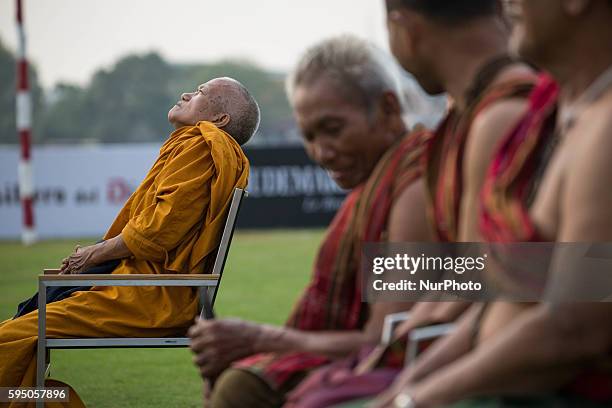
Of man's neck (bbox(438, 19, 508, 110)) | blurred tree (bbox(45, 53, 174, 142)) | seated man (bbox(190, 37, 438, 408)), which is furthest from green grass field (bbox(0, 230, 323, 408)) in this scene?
blurred tree (bbox(45, 53, 174, 142))

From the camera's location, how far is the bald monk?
5.53 ft

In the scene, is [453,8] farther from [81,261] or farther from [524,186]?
[81,261]

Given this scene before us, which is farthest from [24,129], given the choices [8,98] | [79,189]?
[8,98]

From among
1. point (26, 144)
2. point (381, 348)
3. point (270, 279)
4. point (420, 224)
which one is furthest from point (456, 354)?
point (26, 144)

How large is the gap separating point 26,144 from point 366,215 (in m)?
14.9

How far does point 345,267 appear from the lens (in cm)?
263

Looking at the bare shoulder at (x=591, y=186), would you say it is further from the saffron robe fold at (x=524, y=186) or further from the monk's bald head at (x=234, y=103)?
the monk's bald head at (x=234, y=103)

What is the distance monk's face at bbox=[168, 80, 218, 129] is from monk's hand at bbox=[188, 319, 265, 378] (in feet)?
6.46

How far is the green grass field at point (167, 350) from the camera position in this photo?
5926 mm

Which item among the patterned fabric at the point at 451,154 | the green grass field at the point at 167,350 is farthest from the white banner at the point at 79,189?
the patterned fabric at the point at 451,154

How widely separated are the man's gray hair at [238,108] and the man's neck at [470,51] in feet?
7.07

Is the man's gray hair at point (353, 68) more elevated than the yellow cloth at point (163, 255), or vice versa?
the man's gray hair at point (353, 68)

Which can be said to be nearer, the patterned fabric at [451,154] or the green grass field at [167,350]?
the patterned fabric at [451,154]

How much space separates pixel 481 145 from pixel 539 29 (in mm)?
294
